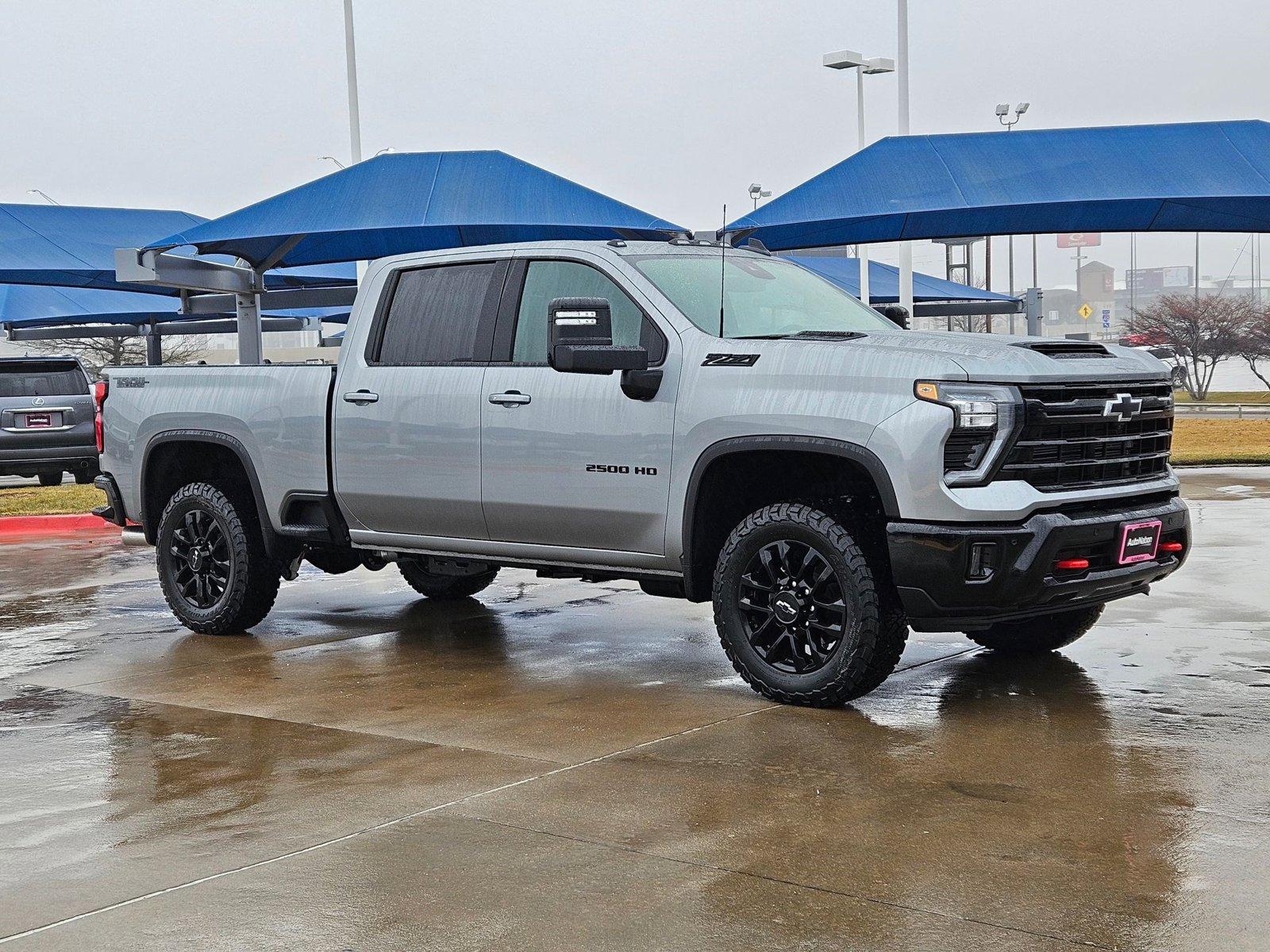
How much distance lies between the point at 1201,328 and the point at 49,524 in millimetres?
53042

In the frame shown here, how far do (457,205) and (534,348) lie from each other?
8.72 metres

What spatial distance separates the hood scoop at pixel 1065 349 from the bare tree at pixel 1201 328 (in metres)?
54.1

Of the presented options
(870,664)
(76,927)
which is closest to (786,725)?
(870,664)

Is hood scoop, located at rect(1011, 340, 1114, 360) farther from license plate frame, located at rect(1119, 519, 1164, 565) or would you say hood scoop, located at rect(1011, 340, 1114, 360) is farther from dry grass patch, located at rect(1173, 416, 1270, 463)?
dry grass patch, located at rect(1173, 416, 1270, 463)

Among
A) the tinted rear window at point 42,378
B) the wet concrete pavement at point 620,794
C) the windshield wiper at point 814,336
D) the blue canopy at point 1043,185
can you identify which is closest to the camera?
the wet concrete pavement at point 620,794

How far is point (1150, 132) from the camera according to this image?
16453mm

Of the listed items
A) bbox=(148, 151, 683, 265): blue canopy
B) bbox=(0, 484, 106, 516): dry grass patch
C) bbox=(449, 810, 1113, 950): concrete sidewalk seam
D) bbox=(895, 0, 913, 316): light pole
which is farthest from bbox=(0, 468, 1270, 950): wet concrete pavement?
bbox=(895, 0, 913, 316): light pole

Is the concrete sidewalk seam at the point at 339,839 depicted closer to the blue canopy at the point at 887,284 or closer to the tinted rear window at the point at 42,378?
the tinted rear window at the point at 42,378

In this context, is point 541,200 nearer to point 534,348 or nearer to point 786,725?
point 534,348

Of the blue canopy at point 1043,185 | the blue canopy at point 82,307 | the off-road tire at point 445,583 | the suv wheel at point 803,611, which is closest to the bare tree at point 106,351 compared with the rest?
the blue canopy at point 82,307

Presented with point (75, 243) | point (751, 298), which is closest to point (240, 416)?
point (751, 298)

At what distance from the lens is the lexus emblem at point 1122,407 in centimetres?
632

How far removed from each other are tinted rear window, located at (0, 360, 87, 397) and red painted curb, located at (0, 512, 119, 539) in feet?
11.8

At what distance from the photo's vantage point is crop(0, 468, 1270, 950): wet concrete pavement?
405 cm
